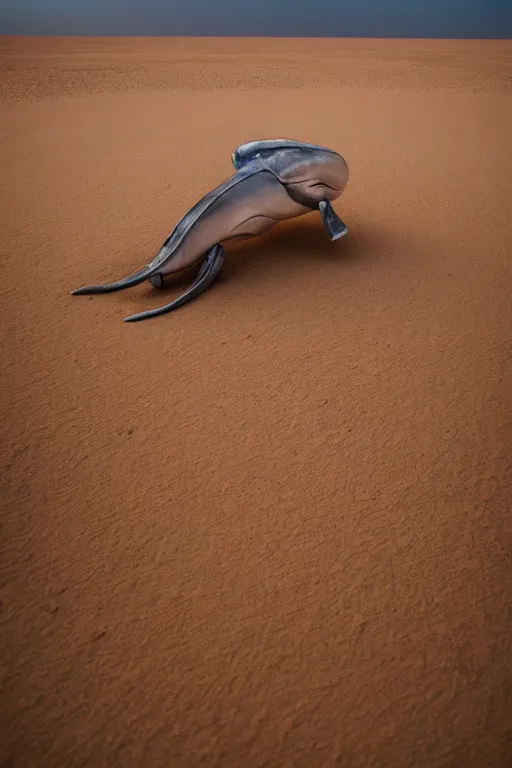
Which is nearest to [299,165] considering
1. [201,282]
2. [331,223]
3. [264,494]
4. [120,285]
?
[331,223]

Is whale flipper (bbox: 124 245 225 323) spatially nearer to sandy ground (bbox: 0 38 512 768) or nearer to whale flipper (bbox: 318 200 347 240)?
sandy ground (bbox: 0 38 512 768)

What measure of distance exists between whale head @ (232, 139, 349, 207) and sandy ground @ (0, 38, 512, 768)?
0.74 ft

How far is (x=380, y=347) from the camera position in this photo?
1.44m

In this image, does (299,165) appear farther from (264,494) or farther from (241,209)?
(264,494)

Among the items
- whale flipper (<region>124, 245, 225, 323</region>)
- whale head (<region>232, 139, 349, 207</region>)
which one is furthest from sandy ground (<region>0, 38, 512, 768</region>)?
whale head (<region>232, 139, 349, 207</region>)

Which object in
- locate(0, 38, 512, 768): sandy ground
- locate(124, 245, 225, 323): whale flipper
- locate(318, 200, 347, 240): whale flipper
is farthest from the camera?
locate(318, 200, 347, 240): whale flipper

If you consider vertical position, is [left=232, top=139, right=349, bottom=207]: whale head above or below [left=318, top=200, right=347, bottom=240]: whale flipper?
above

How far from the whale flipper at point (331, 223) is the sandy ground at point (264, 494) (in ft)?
0.39

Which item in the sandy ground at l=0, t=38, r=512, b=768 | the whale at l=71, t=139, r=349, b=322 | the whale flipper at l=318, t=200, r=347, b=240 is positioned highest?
the whale at l=71, t=139, r=349, b=322

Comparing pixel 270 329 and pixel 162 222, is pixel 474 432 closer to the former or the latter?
pixel 270 329

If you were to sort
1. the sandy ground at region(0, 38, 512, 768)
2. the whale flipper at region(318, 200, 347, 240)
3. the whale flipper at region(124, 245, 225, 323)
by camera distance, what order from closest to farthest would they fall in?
the sandy ground at region(0, 38, 512, 768) → the whale flipper at region(124, 245, 225, 323) → the whale flipper at region(318, 200, 347, 240)

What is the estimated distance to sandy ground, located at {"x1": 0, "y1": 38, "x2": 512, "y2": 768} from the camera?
769 millimetres

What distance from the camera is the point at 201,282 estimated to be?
1651 mm

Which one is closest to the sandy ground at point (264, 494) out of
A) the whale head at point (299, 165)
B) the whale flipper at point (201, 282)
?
the whale flipper at point (201, 282)
